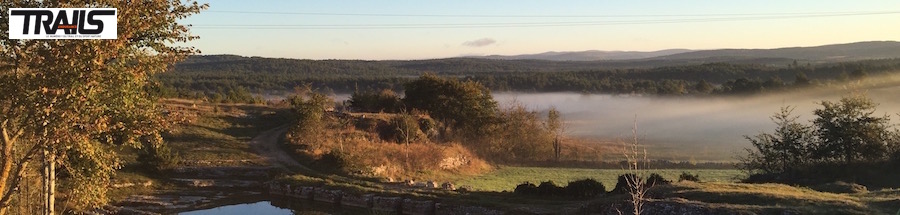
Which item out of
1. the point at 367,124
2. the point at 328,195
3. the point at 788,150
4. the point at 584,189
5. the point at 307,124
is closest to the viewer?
the point at 584,189

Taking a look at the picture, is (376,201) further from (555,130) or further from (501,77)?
(501,77)

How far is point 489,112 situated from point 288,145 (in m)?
21.0

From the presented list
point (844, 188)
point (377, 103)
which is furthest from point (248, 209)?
point (377, 103)

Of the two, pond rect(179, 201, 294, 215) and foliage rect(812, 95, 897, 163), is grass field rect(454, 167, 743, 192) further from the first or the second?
pond rect(179, 201, 294, 215)

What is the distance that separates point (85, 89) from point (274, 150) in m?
29.8

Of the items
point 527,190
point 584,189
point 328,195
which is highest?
point 584,189

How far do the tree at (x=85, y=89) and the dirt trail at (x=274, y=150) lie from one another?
22783mm

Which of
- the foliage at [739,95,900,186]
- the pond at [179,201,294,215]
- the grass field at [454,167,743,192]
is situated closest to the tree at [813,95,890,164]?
the foliage at [739,95,900,186]

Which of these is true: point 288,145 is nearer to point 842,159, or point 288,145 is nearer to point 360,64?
point 842,159

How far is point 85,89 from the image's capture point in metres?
9.92

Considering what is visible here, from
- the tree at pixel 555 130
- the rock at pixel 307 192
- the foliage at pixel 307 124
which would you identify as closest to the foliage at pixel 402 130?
the foliage at pixel 307 124

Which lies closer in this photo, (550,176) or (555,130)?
(550,176)

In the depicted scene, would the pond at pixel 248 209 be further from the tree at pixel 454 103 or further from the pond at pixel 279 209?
the tree at pixel 454 103

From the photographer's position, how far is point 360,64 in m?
181
